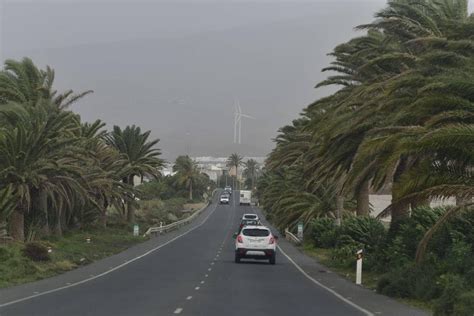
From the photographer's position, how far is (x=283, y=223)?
62.9m

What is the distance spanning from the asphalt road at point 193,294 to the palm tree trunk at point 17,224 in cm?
656

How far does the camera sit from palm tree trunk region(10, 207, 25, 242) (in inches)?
1401

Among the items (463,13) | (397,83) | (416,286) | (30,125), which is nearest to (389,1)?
(463,13)

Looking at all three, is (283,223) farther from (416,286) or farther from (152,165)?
(416,286)

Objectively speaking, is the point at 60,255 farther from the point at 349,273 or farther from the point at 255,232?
the point at 349,273

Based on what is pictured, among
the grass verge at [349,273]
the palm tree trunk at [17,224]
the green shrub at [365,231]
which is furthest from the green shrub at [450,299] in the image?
the palm tree trunk at [17,224]

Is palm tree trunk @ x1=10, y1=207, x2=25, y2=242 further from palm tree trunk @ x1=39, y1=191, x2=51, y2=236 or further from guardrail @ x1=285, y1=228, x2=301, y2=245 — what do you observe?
guardrail @ x1=285, y1=228, x2=301, y2=245

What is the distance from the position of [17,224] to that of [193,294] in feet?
63.3

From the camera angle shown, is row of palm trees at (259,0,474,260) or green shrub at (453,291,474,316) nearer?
green shrub at (453,291,474,316)

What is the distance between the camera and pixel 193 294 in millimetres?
19188

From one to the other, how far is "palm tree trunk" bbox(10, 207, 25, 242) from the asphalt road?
6555 millimetres

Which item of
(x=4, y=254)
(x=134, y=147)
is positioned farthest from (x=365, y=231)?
(x=134, y=147)

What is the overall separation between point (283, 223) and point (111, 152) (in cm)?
1598

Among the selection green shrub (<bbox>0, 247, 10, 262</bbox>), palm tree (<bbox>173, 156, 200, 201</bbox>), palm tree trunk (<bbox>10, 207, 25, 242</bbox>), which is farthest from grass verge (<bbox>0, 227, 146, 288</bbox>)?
palm tree (<bbox>173, 156, 200, 201</bbox>)
